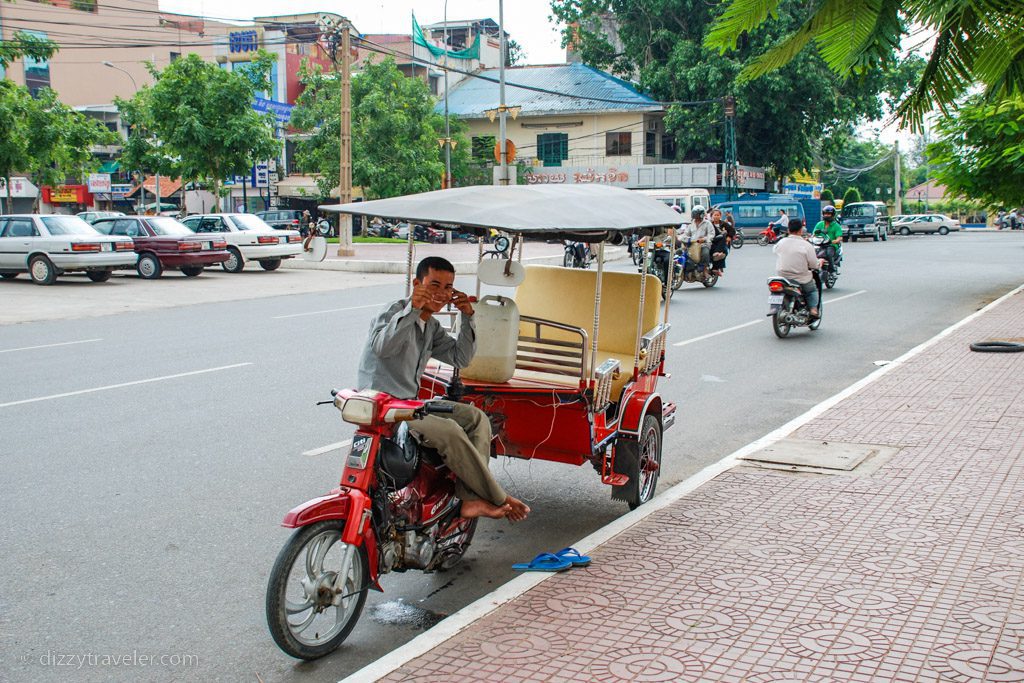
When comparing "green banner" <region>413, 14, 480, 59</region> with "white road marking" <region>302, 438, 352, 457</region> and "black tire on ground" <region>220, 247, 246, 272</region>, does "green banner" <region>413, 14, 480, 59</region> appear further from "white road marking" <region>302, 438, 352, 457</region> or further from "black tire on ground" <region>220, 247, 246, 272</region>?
"white road marking" <region>302, 438, 352, 457</region>

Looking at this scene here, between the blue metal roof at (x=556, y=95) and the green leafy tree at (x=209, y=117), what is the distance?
2038cm

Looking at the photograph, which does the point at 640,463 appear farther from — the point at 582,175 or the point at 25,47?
the point at 582,175

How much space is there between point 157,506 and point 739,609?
3.58m

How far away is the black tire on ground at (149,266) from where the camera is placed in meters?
24.4

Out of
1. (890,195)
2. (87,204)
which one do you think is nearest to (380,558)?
(87,204)

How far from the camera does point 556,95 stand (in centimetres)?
5178

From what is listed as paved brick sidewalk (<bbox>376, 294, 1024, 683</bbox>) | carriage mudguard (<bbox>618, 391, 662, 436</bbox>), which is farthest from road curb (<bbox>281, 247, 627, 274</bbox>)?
paved brick sidewalk (<bbox>376, 294, 1024, 683</bbox>)

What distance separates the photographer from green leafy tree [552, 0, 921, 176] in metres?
47.1

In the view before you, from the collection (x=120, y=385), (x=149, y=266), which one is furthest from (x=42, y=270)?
(x=120, y=385)

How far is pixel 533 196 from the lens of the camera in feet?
16.6

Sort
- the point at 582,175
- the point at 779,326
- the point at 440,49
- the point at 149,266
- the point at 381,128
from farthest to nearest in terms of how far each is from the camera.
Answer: the point at 440,49
the point at 582,175
the point at 381,128
the point at 149,266
the point at 779,326

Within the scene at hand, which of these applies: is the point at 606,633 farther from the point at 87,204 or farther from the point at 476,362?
the point at 87,204

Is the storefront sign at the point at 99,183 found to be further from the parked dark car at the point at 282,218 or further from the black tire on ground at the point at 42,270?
the black tire on ground at the point at 42,270

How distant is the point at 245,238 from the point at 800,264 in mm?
17016
